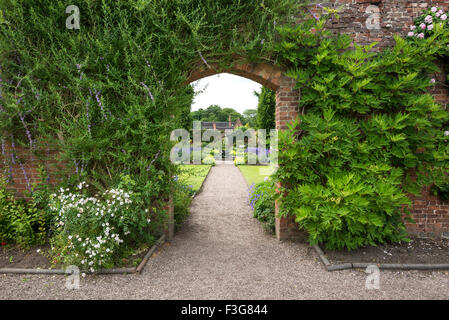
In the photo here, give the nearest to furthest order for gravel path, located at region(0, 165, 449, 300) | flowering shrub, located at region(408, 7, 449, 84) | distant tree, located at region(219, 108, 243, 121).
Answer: gravel path, located at region(0, 165, 449, 300)
flowering shrub, located at region(408, 7, 449, 84)
distant tree, located at region(219, 108, 243, 121)

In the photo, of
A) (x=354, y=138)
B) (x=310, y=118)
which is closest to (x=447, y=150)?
(x=354, y=138)

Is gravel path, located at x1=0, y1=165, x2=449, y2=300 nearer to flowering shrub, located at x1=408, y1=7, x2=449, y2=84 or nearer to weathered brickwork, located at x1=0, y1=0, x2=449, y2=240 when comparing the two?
weathered brickwork, located at x1=0, y1=0, x2=449, y2=240

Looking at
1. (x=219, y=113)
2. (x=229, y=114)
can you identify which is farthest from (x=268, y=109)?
(x=219, y=113)

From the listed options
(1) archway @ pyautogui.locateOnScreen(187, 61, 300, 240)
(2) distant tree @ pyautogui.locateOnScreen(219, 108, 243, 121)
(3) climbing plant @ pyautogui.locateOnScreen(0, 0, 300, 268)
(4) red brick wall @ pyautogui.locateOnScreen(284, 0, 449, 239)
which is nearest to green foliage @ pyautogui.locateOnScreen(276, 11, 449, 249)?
(1) archway @ pyautogui.locateOnScreen(187, 61, 300, 240)

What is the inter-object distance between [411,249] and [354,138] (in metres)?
1.98

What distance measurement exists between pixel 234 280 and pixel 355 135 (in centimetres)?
262

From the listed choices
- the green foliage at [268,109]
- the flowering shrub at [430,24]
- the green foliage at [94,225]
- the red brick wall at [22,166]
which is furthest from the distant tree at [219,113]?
the green foliage at [94,225]

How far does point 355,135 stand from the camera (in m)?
3.44

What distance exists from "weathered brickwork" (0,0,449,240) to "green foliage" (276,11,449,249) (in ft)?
0.96

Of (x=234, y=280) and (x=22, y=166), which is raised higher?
(x=22, y=166)

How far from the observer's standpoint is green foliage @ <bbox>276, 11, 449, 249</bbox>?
10.8 ft

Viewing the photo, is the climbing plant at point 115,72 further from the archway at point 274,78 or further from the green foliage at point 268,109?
the green foliage at point 268,109

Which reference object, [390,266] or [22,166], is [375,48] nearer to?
[390,266]

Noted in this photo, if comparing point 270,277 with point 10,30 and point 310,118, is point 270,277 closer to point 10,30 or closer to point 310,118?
point 310,118
